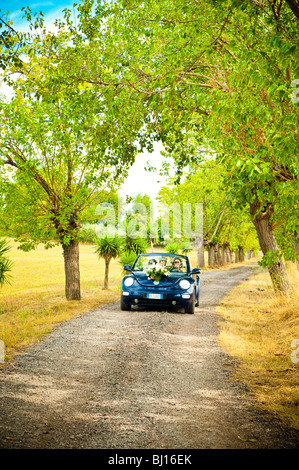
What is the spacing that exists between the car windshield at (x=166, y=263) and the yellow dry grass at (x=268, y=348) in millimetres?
1848

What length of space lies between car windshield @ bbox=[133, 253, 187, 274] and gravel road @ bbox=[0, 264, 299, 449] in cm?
410

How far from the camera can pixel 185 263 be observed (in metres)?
12.5

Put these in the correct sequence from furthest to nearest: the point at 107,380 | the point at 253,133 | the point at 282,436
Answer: the point at 253,133 → the point at 107,380 → the point at 282,436

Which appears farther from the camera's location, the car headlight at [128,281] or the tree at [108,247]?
the tree at [108,247]

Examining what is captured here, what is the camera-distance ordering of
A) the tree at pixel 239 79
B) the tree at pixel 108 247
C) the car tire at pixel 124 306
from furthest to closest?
1. the tree at pixel 108 247
2. the car tire at pixel 124 306
3. the tree at pixel 239 79

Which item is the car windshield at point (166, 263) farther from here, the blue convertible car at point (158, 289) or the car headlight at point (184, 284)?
the car headlight at point (184, 284)

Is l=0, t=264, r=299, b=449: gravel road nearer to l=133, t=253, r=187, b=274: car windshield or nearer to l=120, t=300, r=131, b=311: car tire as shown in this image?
l=120, t=300, r=131, b=311: car tire

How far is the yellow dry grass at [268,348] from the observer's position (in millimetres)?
4797

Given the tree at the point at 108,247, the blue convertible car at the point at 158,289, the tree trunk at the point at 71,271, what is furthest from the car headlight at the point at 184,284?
the tree at the point at 108,247

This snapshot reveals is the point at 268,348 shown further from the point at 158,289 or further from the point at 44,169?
the point at 44,169

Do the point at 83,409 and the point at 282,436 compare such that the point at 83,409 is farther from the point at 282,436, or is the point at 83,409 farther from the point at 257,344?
the point at 257,344
